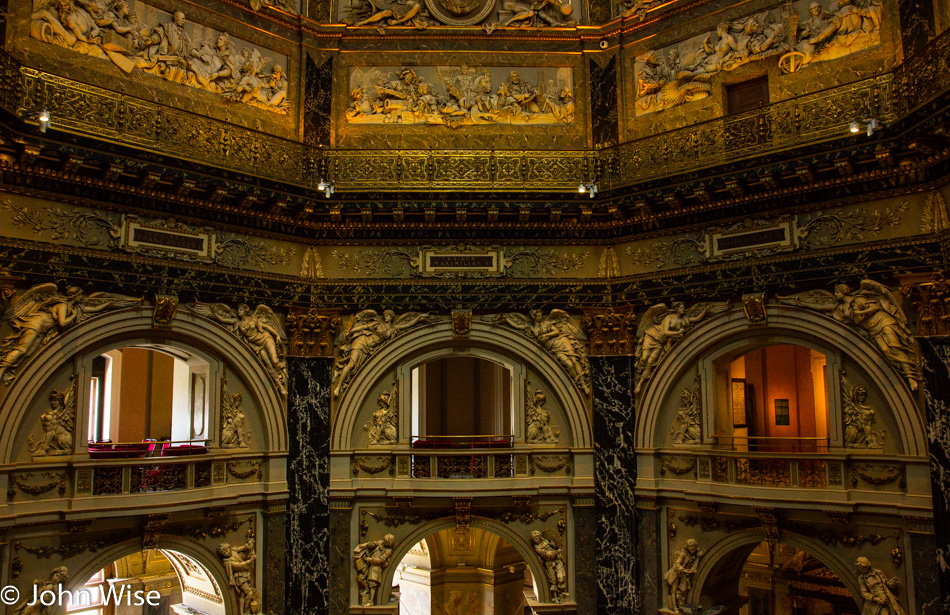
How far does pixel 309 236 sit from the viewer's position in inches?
544

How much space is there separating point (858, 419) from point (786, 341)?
61.5 inches

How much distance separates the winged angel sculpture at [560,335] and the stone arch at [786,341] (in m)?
1.16

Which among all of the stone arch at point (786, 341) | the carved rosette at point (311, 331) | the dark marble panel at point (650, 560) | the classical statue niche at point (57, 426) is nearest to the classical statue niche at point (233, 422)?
the carved rosette at point (311, 331)

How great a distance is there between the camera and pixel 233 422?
42.7 feet

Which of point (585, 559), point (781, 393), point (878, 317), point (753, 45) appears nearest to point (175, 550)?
point (585, 559)

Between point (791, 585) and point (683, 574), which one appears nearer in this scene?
point (683, 574)

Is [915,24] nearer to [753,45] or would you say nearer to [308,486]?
[753,45]

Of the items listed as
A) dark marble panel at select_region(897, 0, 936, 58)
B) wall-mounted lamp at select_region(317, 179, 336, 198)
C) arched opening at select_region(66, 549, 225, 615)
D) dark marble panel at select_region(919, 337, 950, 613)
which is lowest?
arched opening at select_region(66, 549, 225, 615)

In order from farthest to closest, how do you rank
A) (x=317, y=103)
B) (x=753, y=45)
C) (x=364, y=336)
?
(x=317, y=103)
(x=364, y=336)
(x=753, y=45)

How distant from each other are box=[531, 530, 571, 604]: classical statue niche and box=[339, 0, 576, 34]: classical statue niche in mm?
9250

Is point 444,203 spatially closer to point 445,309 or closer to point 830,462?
point 445,309

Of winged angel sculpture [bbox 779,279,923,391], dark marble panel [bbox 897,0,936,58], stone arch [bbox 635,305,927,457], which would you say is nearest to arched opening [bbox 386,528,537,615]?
stone arch [bbox 635,305,927,457]

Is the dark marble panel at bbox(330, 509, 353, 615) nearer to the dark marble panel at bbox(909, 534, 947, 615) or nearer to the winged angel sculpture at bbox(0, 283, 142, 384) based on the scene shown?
the winged angel sculpture at bbox(0, 283, 142, 384)

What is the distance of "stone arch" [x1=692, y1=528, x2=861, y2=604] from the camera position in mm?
11648
